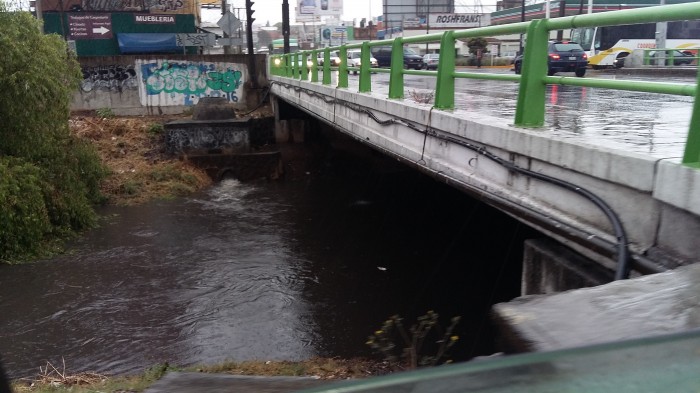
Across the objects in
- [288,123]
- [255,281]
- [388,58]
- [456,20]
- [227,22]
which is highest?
[456,20]

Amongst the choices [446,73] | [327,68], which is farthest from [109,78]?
[446,73]

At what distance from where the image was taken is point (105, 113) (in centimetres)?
2445

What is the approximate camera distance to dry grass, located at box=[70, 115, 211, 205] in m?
18.2

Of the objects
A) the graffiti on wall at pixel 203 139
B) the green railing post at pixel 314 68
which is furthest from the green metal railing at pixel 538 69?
the graffiti on wall at pixel 203 139

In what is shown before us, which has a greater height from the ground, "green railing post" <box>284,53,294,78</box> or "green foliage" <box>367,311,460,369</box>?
"green railing post" <box>284,53,294,78</box>

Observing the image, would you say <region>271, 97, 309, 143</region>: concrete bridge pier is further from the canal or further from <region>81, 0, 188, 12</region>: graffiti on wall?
<region>81, 0, 188, 12</region>: graffiti on wall

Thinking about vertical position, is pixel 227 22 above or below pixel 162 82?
above

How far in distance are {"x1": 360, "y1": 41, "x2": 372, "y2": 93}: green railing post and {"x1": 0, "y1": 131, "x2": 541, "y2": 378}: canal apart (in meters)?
3.53

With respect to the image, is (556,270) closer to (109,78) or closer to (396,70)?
(396,70)

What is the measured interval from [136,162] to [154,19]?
23.0 meters

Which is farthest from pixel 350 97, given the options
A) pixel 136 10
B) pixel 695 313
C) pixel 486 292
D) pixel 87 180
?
pixel 136 10

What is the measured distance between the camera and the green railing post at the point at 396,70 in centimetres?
767

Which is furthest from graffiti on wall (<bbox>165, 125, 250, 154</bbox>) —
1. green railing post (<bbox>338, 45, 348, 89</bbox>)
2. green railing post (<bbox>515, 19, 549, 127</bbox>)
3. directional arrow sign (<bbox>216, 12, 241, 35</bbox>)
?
green railing post (<bbox>515, 19, 549, 127</bbox>)

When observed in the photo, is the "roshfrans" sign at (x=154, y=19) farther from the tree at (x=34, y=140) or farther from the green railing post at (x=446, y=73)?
the green railing post at (x=446, y=73)
